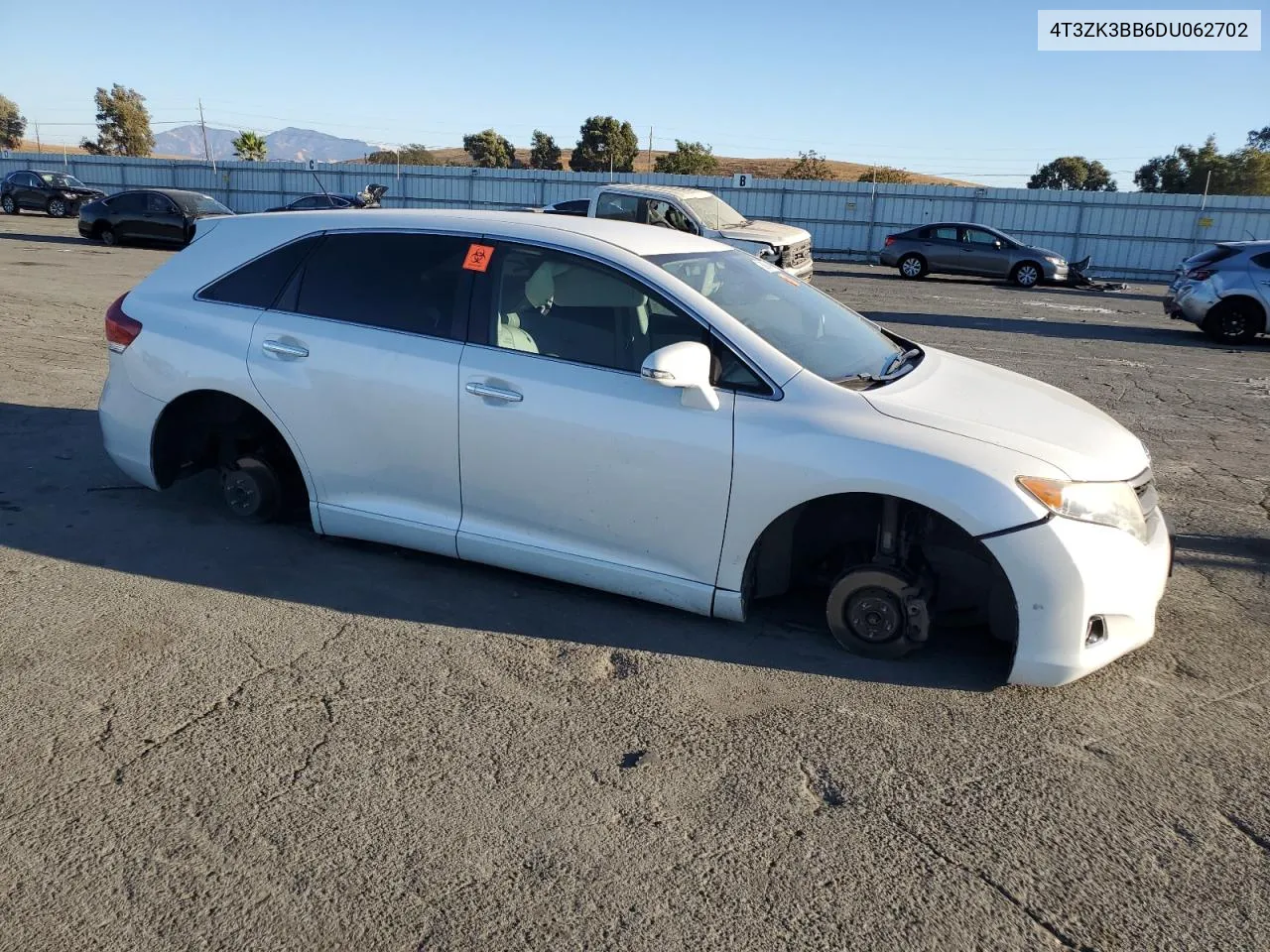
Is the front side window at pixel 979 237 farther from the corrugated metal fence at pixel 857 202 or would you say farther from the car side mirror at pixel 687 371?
the car side mirror at pixel 687 371

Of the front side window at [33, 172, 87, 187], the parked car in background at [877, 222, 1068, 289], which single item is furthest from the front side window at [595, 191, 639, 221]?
the front side window at [33, 172, 87, 187]

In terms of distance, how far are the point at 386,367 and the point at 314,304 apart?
61 cm

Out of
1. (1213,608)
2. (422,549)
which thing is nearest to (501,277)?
(422,549)

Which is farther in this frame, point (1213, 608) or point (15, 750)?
point (1213, 608)

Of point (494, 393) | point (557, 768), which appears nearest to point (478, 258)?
point (494, 393)

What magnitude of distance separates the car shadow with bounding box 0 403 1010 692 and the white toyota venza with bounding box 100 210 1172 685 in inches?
5.9

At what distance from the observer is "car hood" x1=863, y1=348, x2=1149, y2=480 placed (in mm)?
3627

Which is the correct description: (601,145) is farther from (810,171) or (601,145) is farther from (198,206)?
(198,206)

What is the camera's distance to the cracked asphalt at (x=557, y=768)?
2521mm

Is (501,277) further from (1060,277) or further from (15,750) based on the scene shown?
(1060,277)

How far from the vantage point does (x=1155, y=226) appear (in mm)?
30094

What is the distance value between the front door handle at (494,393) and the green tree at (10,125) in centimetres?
9634

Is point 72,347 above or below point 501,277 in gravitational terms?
below

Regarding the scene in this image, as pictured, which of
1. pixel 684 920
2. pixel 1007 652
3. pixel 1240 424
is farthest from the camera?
pixel 1240 424
